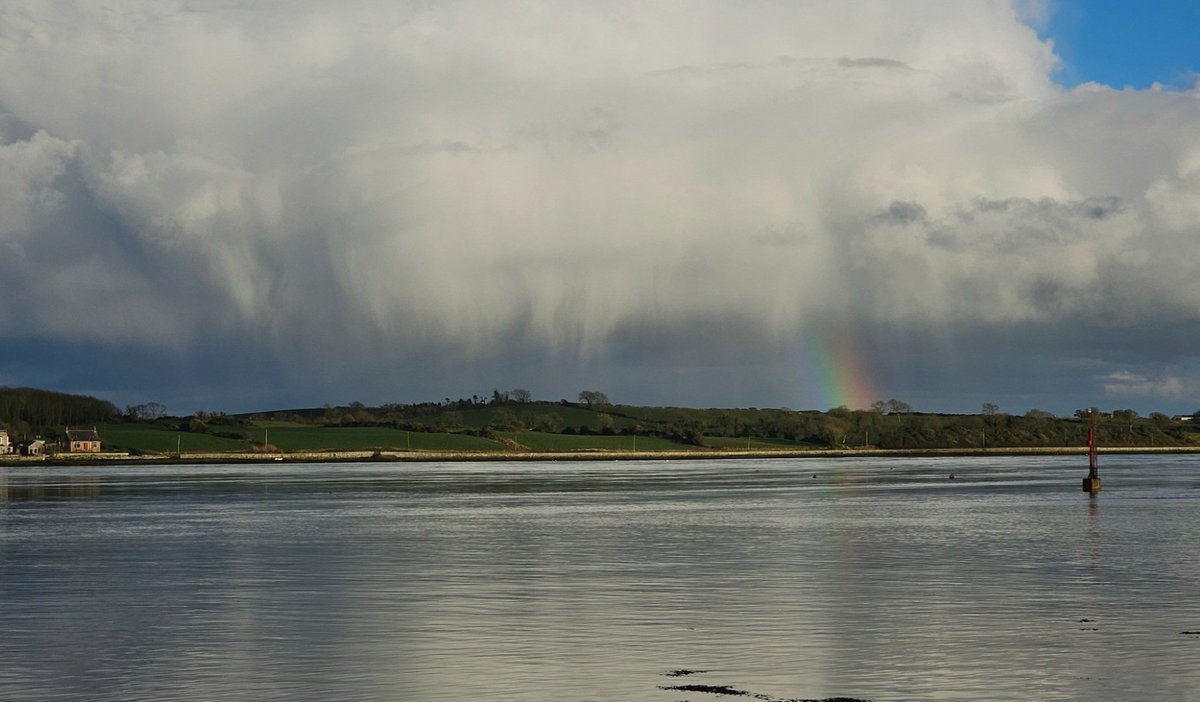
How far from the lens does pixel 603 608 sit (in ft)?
101

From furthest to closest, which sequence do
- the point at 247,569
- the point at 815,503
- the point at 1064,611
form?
the point at 815,503 → the point at 247,569 → the point at 1064,611

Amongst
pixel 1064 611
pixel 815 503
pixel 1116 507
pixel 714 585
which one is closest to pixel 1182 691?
pixel 1064 611

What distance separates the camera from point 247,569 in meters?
41.6

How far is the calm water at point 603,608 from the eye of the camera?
70.1ft

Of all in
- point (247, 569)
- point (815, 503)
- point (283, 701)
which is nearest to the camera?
point (283, 701)

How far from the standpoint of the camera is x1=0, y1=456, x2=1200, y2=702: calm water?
21.4 m

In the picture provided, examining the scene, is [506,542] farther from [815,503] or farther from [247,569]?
[815,503]

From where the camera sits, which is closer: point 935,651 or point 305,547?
point 935,651

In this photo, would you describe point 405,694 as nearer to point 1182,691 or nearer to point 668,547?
point 1182,691

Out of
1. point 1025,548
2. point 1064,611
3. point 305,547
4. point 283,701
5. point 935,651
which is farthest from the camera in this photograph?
point 305,547

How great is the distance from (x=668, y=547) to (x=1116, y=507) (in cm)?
3793

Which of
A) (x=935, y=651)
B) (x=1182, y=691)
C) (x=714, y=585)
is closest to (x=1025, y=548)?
(x=714, y=585)

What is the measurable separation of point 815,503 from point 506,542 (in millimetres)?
37093

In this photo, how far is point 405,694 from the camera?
20.3 m
